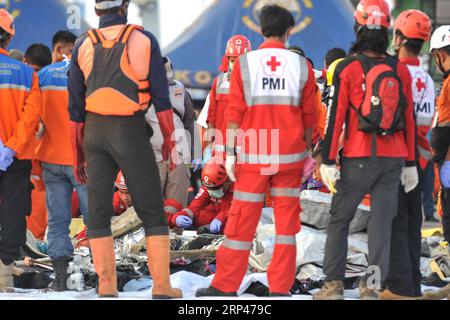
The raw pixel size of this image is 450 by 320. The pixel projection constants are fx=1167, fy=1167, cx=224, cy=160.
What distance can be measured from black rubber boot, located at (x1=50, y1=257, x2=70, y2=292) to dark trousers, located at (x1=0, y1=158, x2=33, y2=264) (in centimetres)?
33

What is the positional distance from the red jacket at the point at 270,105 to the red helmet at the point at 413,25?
0.91m

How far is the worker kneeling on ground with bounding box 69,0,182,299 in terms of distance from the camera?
26.8ft

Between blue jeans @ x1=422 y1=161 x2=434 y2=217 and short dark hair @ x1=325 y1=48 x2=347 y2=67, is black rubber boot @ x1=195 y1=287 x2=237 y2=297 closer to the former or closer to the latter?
short dark hair @ x1=325 y1=48 x2=347 y2=67

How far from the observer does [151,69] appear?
8180mm

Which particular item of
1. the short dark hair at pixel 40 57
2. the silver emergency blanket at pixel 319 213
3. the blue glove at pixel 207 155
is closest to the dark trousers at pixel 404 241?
the silver emergency blanket at pixel 319 213

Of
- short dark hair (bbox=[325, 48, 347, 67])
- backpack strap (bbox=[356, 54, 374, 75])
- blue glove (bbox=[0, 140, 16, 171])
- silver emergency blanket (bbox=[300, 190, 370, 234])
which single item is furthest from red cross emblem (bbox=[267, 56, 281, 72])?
short dark hair (bbox=[325, 48, 347, 67])

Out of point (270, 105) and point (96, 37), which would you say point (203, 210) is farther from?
point (96, 37)

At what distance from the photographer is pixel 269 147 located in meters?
8.25

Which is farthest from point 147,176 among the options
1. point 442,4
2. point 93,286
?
point 442,4

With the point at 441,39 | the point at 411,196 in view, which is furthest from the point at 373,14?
the point at 411,196

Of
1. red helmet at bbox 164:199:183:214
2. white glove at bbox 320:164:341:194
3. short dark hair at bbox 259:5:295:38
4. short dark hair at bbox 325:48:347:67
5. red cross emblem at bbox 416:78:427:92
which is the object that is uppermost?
short dark hair at bbox 259:5:295:38
